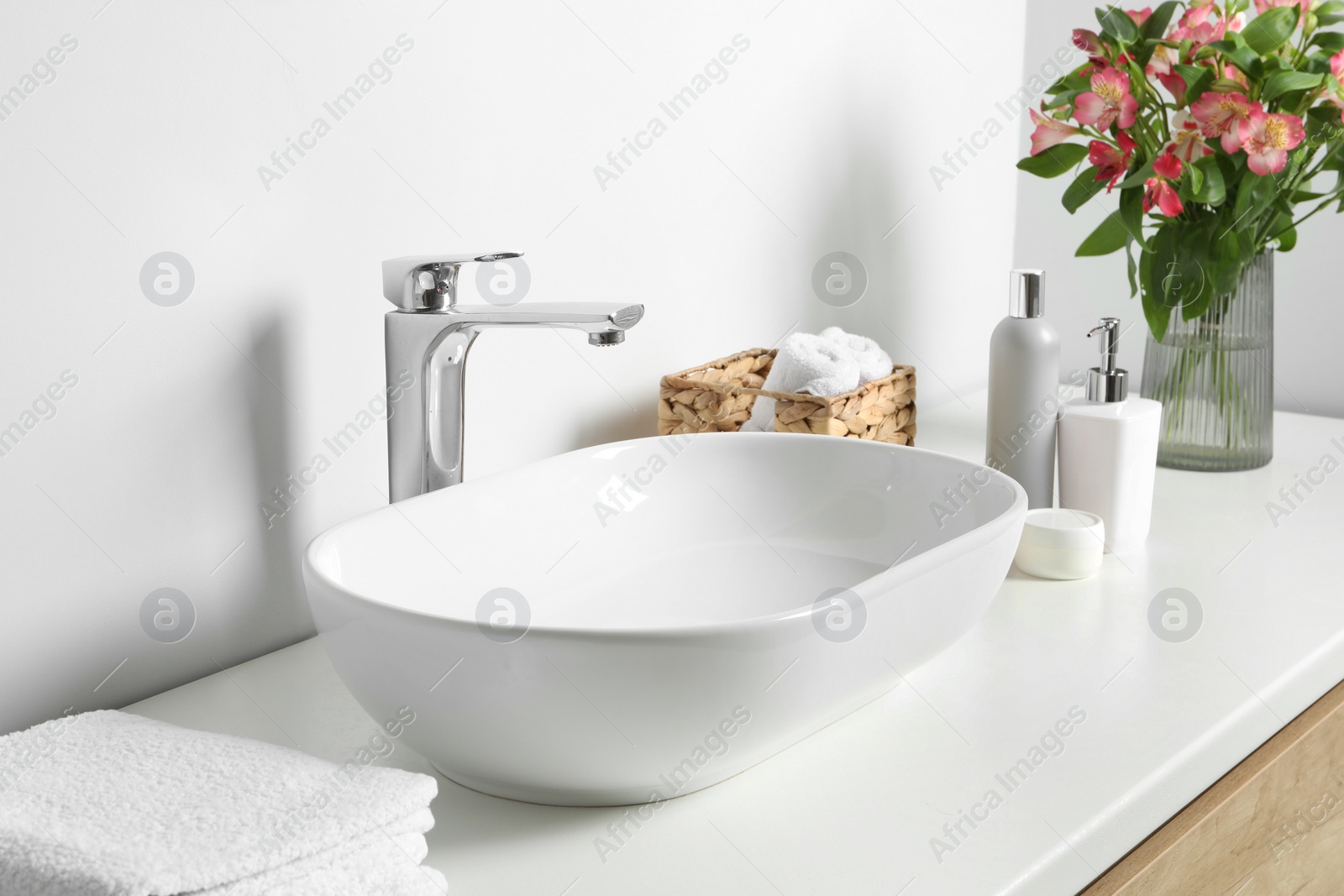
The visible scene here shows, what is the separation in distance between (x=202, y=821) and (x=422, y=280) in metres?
0.43

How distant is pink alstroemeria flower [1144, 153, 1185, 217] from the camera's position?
3.77 ft

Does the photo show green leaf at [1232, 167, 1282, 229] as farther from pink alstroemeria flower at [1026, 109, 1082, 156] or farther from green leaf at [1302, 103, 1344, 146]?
pink alstroemeria flower at [1026, 109, 1082, 156]

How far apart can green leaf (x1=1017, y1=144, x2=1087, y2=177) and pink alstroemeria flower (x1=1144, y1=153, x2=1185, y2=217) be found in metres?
0.11

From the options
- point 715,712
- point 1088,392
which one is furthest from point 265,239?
point 1088,392

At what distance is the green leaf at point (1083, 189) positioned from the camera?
1255mm

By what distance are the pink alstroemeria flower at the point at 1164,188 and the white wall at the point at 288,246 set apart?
37cm

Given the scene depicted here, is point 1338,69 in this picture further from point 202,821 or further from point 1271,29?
point 202,821

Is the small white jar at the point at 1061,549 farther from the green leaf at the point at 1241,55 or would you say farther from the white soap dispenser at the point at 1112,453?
the green leaf at the point at 1241,55

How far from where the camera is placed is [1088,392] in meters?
1.09

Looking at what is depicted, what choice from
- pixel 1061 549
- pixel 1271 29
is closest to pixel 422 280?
pixel 1061 549

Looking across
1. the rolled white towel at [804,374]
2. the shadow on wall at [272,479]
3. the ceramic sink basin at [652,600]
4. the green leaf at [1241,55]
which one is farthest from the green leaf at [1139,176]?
the shadow on wall at [272,479]

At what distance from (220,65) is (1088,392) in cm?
→ 78

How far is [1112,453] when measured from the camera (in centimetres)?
105

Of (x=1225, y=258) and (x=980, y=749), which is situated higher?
(x=1225, y=258)
